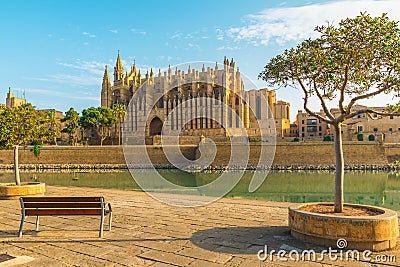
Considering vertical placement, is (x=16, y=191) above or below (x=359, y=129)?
below

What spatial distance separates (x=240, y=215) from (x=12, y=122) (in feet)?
19.0

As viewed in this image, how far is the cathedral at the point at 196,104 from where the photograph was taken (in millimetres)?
48000

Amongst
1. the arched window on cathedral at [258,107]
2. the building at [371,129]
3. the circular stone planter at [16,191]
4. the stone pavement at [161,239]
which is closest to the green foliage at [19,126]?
the circular stone planter at [16,191]

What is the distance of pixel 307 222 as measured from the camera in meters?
4.07

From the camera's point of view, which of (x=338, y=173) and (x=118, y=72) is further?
(x=118, y=72)

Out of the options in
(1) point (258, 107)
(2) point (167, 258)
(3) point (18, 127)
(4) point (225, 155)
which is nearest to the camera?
(2) point (167, 258)

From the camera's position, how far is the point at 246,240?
14.1 feet

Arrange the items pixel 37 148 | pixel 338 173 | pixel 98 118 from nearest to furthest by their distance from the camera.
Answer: pixel 338 173 < pixel 37 148 < pixel 98 118

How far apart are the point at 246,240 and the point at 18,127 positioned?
6.52 m

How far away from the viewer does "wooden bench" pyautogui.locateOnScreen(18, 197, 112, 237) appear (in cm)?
442

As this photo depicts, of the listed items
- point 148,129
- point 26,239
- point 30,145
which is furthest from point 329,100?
point 148,129

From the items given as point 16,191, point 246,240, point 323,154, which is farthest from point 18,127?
point 323,154

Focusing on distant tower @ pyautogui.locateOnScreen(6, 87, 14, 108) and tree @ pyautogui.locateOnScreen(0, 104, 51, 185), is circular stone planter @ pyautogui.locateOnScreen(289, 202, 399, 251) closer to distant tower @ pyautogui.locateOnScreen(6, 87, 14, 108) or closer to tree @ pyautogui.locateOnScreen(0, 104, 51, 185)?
tree @ pyautogui.locateOnScreen(0, 104, 51, 185)

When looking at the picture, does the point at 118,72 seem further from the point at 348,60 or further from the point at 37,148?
the point at 348,60
